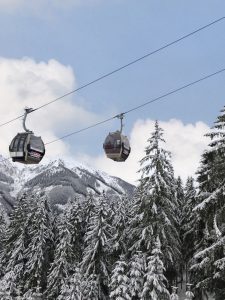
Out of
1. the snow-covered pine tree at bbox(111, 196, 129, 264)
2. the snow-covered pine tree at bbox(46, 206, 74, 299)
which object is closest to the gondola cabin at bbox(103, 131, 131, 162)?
the snow-covered pine tree at bbox(111, 196, 129, 264)

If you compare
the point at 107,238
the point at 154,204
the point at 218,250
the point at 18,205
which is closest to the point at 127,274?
the point at 154,204

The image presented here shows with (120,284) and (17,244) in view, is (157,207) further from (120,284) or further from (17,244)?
(17,244)

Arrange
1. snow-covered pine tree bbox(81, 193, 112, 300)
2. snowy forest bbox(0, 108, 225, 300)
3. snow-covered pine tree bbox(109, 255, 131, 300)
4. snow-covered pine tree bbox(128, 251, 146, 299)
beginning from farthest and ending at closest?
snow-covered pine tree bbox(81, 193, 112, 300), snow-covered pine tree bbox(109, 255, 131, 300), snow-covered pine tree bbox(128, 251, 146, 299), snowy forest bbox(0, 108, 225, 300)

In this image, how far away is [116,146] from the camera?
25.7 metres

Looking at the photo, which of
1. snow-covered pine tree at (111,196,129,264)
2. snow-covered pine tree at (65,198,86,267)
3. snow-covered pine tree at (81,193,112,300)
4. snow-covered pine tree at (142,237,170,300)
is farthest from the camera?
snow-covered pine tree at (65,198,86,267)

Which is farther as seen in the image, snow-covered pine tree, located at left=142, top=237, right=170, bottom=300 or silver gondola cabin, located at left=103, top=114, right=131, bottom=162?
snow-covered pine tree, located at left=142, top=237, right=170, bottom=300

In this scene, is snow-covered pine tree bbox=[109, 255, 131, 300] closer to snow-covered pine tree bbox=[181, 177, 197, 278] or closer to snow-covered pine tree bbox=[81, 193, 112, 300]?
snow-covered pine tree bbox=[81, 193, 112, 300]

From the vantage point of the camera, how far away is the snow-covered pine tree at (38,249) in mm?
59562

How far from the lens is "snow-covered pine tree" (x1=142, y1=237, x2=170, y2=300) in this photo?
3684 cm

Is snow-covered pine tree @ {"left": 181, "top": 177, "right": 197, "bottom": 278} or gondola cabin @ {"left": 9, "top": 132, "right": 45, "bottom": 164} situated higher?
snow-covered pine tree @ {"left": 181, "top": 177, "right": 197, "bottom": 278}

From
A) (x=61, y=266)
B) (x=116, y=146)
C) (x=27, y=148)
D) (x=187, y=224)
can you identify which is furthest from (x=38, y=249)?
(x=116, y=146)

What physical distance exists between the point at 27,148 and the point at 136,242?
17082mm

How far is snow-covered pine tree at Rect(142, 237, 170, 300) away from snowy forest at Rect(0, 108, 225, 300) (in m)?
0.07

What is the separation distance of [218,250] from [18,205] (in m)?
46.3
